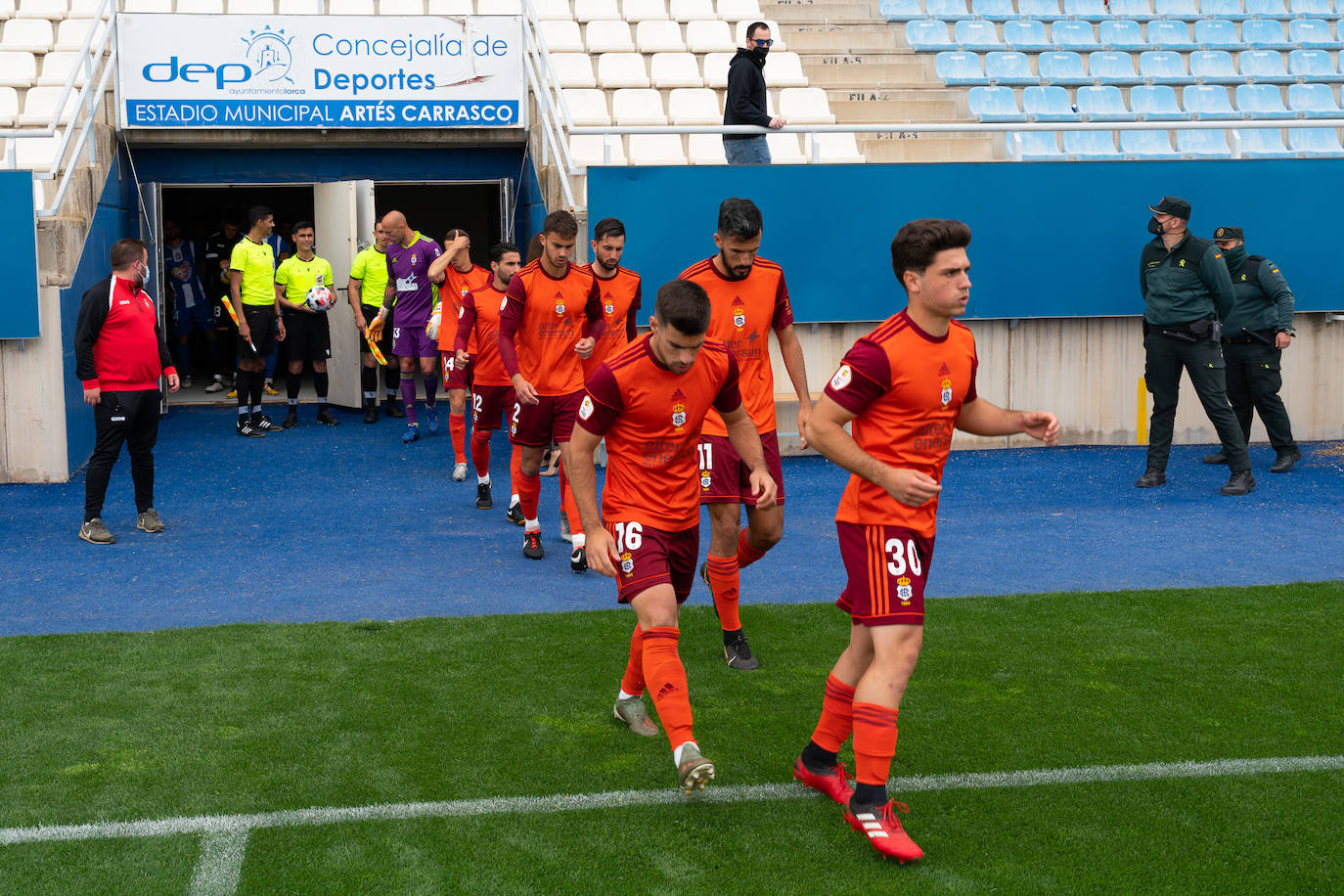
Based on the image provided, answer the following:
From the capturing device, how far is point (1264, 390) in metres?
11.5

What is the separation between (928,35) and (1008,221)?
4.91 metres

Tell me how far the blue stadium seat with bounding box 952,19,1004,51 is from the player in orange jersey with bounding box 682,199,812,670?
10929 mm

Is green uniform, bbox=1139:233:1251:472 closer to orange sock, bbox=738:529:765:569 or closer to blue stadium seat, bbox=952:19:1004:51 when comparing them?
orange sock, bbox=738:529:765:569

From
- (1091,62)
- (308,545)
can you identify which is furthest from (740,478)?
(1091,62)

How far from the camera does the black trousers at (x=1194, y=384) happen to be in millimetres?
10742

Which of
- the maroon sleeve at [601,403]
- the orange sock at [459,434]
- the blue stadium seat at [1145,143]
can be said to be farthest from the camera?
the blue stadium seat at [1145,143]

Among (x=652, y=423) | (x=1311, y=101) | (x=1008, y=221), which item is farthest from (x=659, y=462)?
(x=1311, y=101)

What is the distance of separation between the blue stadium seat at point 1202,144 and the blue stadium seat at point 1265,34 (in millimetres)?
2257

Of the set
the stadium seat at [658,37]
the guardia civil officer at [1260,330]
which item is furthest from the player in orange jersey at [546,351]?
the stadium seat at [658,37]

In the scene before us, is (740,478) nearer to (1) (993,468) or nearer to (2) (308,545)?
(2) (308,545)

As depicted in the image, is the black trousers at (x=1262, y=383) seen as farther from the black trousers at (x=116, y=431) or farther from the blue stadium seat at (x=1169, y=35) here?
the black trousers at (x=116, y=431)

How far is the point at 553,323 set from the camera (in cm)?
862

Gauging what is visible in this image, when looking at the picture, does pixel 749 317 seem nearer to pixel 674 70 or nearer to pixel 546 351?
pixel 546 351

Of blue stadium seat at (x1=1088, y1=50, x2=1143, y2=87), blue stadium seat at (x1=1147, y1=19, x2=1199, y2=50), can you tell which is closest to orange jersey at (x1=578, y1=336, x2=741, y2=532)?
blue stadium seat at (x1=1088, y1=50, x2=1143, y2=87)
